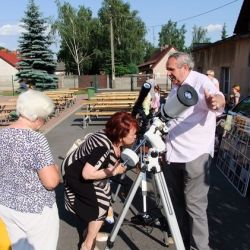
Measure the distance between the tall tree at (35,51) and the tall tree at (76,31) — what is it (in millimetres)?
20013

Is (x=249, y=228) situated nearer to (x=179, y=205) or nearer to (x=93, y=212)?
(x=179, y=205)

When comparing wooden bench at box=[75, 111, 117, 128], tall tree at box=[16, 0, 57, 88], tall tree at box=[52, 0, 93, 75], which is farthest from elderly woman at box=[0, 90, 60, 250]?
tall tree at box=[52, 0, 93, 75]

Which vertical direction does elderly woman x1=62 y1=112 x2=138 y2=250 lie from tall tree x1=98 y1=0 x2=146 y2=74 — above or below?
below

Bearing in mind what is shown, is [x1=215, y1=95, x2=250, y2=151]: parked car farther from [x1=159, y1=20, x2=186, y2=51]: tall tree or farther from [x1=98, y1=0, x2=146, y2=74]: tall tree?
[x1=159, y1=20, x2=186, y2=51]: tall tree

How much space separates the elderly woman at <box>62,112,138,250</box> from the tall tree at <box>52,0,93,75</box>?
52516 millimetres

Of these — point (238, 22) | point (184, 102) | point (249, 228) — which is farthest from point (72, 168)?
point (238, 22)

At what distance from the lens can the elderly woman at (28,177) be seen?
8.61 feet

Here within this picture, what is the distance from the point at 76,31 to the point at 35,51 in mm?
21697

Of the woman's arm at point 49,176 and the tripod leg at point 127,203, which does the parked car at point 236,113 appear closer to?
the tripod leg at point 127,203

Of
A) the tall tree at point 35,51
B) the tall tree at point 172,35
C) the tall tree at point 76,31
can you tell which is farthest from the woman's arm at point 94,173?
the tall tree at point 172,35

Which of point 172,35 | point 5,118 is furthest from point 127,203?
point 172,35

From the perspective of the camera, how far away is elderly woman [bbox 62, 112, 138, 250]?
3.44 meters

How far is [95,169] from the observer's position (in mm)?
3434

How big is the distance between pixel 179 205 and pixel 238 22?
2122cm
